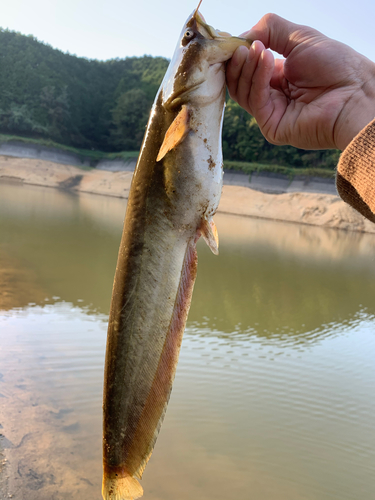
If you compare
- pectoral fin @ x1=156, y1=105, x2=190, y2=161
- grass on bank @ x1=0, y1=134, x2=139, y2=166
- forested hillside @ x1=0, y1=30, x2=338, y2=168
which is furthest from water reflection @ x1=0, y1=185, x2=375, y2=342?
forested hillside @ x1=0, y1=30, x2=338, y2=168

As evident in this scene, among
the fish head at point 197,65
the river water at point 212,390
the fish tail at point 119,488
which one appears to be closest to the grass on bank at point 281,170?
the river water at point 212,390

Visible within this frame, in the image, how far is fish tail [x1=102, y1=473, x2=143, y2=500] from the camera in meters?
1.60

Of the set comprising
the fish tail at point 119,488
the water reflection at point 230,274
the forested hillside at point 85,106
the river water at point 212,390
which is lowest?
the water reflection at point 230,274

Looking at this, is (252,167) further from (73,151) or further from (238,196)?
(73,151)

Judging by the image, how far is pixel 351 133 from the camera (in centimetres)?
207

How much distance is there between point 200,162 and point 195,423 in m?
3.61

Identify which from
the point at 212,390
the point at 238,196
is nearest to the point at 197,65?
the point at 212,390

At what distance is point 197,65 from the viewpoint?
1695 millimetres

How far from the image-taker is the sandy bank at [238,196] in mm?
30938

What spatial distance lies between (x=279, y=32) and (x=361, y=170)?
34.1 inches

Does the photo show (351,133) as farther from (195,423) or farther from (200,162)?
(195,423)

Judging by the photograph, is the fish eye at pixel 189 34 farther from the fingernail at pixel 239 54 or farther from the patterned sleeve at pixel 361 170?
the patterned sleeve at pixel 361 170

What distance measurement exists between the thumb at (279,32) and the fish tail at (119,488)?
6.39 feet

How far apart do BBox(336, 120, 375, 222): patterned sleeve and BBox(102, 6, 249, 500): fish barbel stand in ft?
1.70
